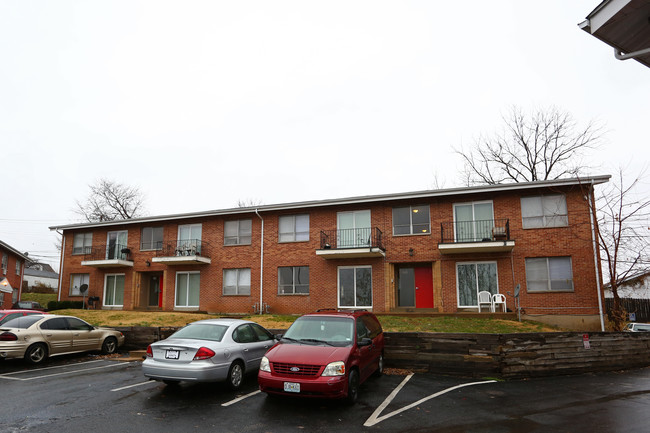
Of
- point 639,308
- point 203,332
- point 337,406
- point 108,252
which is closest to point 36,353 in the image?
point 203,332

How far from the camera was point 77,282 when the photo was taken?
93.7ft

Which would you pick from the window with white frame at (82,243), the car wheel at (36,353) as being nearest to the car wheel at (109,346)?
the car wheel at (36,353)

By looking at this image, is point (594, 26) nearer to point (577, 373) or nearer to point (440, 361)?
point (440, 361)

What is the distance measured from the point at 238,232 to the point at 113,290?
951 centimetres

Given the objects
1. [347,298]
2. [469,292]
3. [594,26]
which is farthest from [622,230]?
[594,26]

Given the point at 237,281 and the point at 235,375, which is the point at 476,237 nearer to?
the point at 237,281

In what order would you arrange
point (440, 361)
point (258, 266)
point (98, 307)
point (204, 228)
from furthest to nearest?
point (98, 307)
point (204, 228)
point (258, 266)
point (440, 361)

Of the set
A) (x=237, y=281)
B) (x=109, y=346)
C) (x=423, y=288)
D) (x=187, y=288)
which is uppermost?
(x=237, y=281)

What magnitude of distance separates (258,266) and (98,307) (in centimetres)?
1143

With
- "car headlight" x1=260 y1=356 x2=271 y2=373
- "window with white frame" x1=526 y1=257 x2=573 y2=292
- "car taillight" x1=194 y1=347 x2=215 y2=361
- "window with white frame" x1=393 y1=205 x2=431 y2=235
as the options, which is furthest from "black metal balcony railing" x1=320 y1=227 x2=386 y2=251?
"car headlight" x1=260 y1=356 x2=271 y2=373

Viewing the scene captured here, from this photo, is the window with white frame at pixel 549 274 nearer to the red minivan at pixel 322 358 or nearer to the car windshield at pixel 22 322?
the red minivan at pixel 322 358

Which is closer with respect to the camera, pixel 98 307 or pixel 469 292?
pixel 469 292

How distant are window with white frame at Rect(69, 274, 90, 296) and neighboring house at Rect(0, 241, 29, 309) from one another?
36.8ft

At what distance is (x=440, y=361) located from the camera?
10648 millimetres
